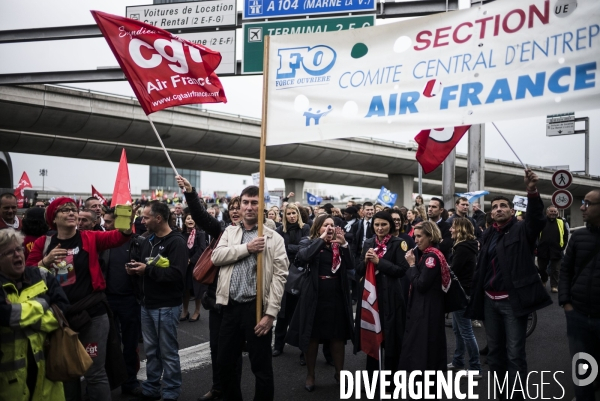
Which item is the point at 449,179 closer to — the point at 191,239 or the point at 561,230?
the point at 561,230

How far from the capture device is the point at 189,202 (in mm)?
4473

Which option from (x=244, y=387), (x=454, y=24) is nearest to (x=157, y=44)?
(x=454, y=24)

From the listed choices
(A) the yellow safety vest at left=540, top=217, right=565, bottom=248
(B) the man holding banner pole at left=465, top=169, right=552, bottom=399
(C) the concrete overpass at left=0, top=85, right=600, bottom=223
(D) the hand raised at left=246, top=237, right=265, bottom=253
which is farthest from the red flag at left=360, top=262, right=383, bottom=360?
(C) the concrete overpass at left=0, top=85, right=600, bottom=223

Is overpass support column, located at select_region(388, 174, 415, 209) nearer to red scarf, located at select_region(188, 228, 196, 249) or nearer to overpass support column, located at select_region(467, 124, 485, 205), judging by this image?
overpass support column, located at select_region(467, 124, 485, 205)

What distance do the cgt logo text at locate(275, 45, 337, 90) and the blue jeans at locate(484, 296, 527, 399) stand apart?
8.95 feet

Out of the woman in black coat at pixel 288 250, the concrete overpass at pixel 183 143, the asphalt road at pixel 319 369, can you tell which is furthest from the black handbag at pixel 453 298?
the concrete overpass at pixel 183 143

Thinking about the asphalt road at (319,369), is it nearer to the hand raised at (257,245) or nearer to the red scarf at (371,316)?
the red scarf at (371,316)

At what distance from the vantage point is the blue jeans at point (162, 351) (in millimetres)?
4984

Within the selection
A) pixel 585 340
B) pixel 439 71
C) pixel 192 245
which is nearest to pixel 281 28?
pixel 192 245

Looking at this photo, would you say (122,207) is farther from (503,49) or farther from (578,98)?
(578,98)

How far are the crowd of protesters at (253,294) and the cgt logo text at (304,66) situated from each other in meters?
1.07

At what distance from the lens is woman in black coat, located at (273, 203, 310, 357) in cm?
701

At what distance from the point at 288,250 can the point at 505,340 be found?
11.7 ft

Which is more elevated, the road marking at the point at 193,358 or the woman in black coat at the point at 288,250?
the woman in black coat at the point at 288,250
